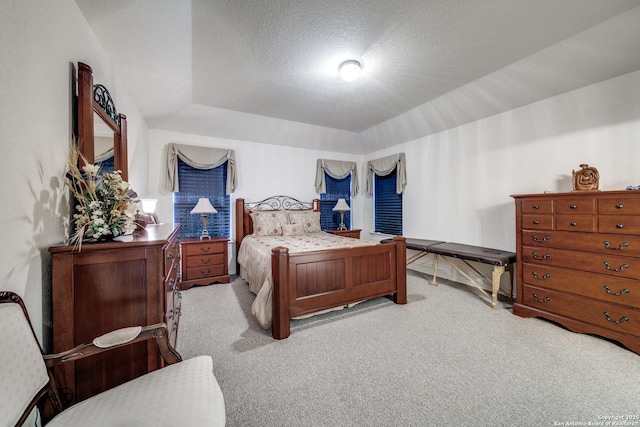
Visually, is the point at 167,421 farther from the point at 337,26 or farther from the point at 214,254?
the point at 214,254

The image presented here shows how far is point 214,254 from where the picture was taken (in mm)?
3914

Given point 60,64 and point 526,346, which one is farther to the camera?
point 526,346

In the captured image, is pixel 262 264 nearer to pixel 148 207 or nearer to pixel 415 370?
pixel 148 207

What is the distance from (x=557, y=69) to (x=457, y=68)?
97cm

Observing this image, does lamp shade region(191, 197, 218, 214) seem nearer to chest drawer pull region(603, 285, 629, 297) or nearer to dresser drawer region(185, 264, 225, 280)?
dresser drawer region(185, 264, 225, 280)

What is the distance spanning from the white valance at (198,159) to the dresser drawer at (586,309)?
177 inches

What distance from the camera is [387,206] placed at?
5250mm

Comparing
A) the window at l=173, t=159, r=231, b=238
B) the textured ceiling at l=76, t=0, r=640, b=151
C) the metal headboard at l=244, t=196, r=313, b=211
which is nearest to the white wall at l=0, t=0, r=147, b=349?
the textured ceiling at l=76, t=0, r=640, b=151

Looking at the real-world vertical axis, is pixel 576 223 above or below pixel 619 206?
below

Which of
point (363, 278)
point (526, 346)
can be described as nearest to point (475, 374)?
point (526, 346)

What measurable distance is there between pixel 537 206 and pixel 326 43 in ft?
9.02

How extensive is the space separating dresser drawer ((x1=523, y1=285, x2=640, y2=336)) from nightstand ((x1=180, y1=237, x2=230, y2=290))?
13.4 ft

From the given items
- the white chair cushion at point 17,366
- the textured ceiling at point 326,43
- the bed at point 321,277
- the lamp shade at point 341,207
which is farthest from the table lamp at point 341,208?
the white chair cushion at point 17,366

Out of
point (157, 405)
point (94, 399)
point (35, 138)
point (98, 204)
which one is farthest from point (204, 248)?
point (157, 405)
